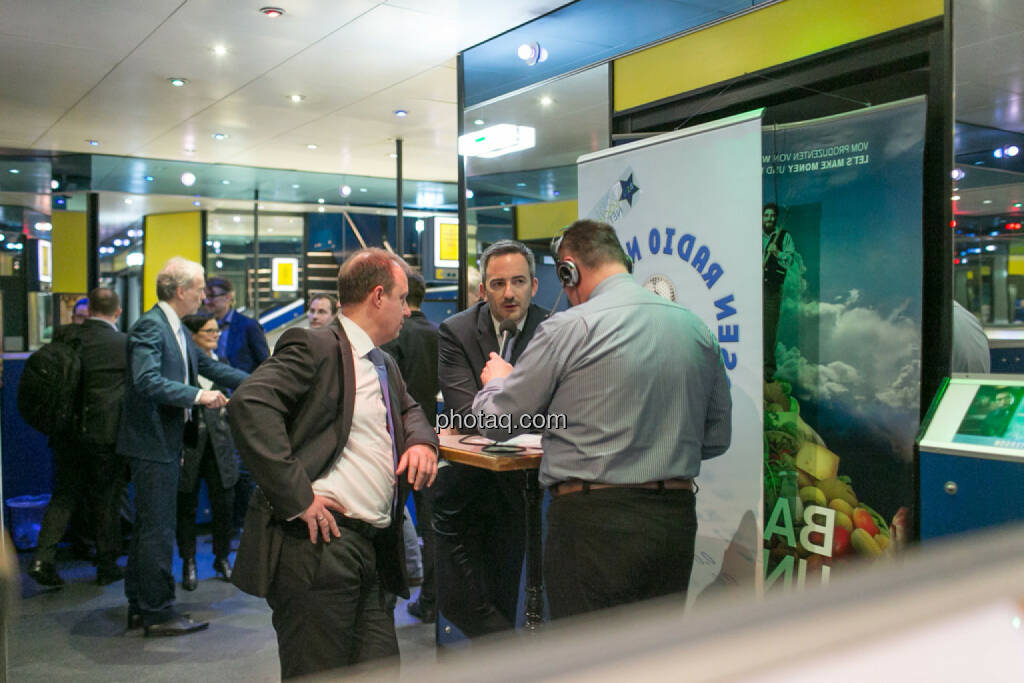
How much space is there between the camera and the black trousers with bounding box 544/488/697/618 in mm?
2146

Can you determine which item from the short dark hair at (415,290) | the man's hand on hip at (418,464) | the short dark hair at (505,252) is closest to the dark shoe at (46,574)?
the short dark hair at (415,290)

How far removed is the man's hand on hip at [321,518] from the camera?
6.63 feet

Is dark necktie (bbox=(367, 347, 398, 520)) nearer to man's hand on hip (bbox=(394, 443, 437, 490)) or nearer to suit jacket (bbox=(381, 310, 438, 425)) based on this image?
man's hand on hip (bbox=(394, 443, 437, 490))

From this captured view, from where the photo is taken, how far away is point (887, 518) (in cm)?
264

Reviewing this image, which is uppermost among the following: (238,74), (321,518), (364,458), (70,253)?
(238,74)

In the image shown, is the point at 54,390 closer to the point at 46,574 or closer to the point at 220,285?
the point at 46,574

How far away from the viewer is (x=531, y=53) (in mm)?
5117

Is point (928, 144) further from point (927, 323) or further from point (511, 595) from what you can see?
point (511, 595)

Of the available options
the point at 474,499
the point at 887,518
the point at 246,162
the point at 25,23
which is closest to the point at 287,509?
the point at 474,499

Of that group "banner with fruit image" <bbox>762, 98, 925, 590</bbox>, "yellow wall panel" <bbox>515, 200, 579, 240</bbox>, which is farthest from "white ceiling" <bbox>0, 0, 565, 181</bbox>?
"banner with fruit image" <bbox>762, 98, 925, 590</bbox>

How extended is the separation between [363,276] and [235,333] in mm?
3285

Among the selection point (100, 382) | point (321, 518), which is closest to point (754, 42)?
point (321, 518)

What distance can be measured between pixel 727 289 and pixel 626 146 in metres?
0.78

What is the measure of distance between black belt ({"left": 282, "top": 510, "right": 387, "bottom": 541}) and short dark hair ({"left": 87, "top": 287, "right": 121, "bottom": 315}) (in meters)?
3.13
